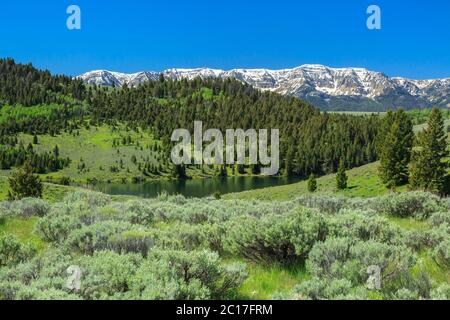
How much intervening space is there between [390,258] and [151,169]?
615 ft

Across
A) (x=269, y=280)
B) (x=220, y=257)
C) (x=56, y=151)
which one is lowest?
(x=56, y=151)

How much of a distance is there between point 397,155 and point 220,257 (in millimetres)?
70837

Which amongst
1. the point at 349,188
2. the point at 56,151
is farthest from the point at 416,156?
the point at 56,151

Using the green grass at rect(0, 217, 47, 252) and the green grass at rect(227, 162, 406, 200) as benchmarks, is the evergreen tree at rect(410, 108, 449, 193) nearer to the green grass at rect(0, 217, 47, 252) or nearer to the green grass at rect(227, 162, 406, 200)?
the green grass at rect(227, 162, 406, 200)

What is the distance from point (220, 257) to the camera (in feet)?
32.1

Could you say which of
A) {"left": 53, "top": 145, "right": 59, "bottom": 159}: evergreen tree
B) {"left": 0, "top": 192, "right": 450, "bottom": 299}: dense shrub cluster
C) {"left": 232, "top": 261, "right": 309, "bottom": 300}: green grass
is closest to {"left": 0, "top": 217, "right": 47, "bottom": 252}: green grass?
{"left": 0, "top": 192, "right": 450, "bottom": 299}: dense shrub cluster

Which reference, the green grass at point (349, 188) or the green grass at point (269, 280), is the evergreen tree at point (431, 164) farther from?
the green grass at point (269, 280)

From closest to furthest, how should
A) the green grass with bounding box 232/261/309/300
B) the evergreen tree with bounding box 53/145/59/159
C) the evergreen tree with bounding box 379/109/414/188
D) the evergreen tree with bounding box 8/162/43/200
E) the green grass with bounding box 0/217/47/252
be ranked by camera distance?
1. the green grass with bounding box 232/261/309/300
2. the green grass with bounding box 0/217/47/252
3. the evergreen tree with bounding box 8/162/43/200
4. the evergreen tree with bounding box 379/109/414/188
5. the evergreen tree with bounding box 53/145/59/159

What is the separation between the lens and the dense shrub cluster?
19.7 ft

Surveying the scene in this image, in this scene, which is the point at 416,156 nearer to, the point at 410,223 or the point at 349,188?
the point at 349,188

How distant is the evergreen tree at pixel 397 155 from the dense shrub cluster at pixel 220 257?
63.4 meters

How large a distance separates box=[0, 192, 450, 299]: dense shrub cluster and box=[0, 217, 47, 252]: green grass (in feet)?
2.58

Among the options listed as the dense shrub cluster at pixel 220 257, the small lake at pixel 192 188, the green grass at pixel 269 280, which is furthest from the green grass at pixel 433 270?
the small lake at pixel 192 188
